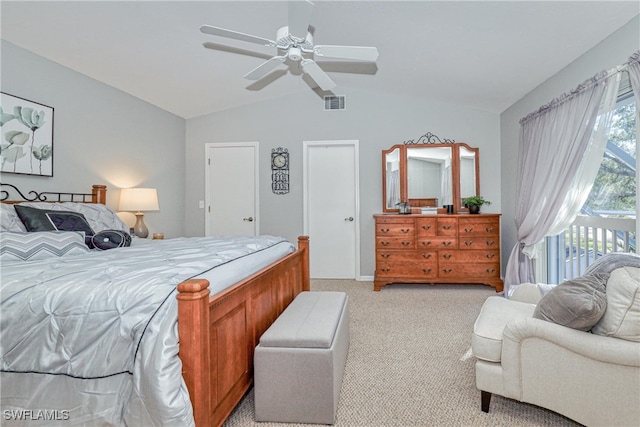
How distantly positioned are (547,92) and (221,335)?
12.5 feet

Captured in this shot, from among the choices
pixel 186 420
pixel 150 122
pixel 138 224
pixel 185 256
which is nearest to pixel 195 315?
pixel 186 420

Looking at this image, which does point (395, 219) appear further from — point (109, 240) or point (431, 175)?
point (109, 240)

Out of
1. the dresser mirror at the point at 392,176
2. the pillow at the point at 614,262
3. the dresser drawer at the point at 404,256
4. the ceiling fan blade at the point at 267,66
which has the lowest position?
the dresser drawer at the point at 404,256

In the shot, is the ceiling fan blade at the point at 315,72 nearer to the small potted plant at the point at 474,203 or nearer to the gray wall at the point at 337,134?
the gray wall at the point at 337,134

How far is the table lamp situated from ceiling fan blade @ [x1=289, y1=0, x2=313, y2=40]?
2.53 m

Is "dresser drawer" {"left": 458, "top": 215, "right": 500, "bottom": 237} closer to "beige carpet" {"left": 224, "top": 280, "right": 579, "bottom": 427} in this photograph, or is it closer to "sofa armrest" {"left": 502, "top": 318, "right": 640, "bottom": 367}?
"beige carpet" {"left": 224, "top": 280, "right": 579, "bottom": 427}

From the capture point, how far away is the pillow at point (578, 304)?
1.41 metres

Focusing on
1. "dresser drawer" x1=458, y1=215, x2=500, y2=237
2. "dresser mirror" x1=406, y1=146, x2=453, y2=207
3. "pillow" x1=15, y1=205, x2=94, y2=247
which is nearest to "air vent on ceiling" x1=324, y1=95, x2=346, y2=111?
"dresser mirror" x1=406, y1=146, x2=453, y2=207

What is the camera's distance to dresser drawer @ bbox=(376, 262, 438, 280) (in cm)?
430

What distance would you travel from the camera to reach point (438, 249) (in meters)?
4.29

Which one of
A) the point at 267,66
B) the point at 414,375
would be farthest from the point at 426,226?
the point at 267,66

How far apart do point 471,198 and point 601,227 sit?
5.97 feet

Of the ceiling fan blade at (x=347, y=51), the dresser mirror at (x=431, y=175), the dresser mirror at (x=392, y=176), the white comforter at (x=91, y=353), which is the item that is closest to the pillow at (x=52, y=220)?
the white comforter at (x=91, y=353)

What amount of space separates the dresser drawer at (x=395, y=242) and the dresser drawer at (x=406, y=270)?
0.73 feet
